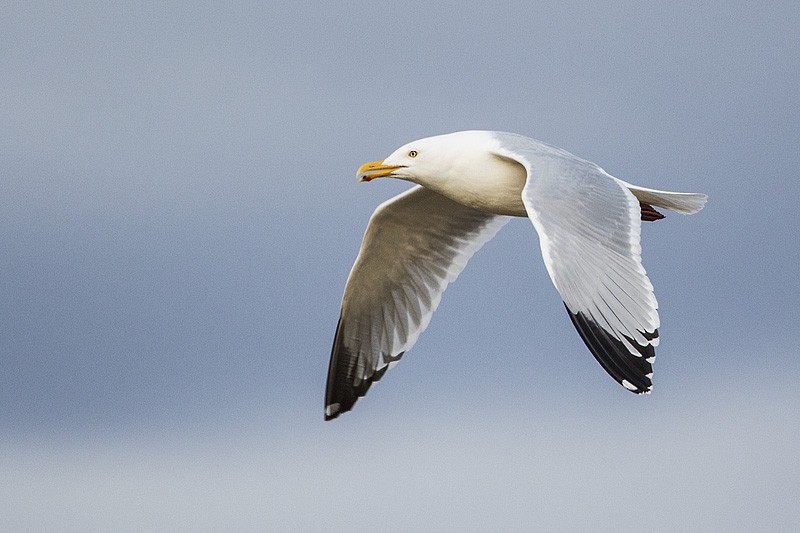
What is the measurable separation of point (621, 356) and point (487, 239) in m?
2.91

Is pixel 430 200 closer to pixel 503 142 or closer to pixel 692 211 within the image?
pixel 503 142

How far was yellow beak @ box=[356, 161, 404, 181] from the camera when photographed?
7.87 m

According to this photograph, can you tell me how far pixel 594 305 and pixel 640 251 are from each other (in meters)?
0.46

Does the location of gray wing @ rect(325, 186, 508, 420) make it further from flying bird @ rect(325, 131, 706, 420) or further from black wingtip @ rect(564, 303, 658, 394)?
black wingtip @ rect(564, 303, 658, 394)

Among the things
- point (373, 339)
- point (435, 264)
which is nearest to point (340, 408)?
point (373, 339)

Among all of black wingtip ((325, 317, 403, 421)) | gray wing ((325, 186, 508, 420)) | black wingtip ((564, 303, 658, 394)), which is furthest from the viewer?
black wingtip ((325, 317, 403, 421))

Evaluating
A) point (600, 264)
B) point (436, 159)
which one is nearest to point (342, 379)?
point (436, 159)

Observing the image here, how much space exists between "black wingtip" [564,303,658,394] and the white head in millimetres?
1665

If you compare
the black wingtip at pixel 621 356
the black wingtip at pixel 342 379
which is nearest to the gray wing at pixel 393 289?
the black wingtip at pixel 342 379

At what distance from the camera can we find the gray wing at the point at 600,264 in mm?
6266

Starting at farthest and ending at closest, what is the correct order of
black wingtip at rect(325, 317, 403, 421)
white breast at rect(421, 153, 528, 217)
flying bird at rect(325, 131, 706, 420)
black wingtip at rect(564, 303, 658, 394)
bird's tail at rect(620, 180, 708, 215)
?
black wingtip at rect(325, 317, 403, 421)
bird's tail at rect(620, 180, 708, 215)
white breast at rect(421, 153, 528, 217)
flying bird at rect(325, 131, 706, 420)
black wingtip at rect(564, 303, 658, 394)

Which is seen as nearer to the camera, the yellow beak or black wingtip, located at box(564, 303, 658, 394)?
black wingtip, located at box(564, 303, 658, 394)

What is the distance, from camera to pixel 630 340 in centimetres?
628

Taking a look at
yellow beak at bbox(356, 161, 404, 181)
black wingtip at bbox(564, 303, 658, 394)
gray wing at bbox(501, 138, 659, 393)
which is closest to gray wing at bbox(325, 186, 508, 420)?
yellow beak at bbox(356, 161, 404, 181)
